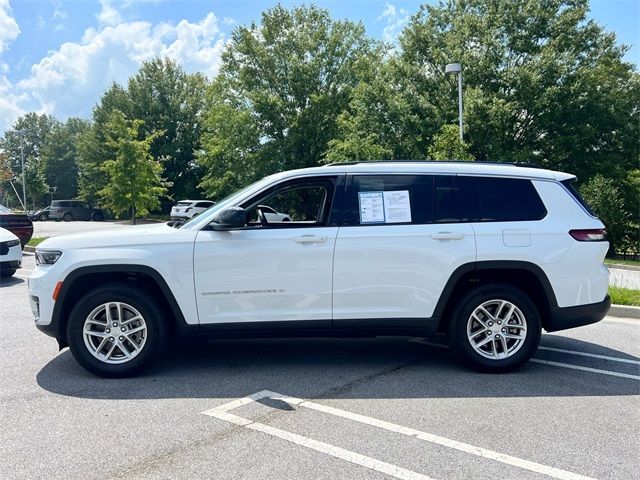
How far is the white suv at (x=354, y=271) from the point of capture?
469 cm

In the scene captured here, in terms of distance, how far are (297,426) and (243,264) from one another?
1.54 meters

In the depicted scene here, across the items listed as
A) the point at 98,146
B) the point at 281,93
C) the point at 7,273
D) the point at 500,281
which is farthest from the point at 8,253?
the point at 98,146

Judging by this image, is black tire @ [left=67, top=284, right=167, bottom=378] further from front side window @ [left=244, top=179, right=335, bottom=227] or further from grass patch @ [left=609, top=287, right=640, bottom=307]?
grass patch @ [left=609, top=287, right=640, bottom=307]

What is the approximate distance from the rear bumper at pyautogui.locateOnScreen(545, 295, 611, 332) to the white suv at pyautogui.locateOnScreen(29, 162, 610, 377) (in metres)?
0.01

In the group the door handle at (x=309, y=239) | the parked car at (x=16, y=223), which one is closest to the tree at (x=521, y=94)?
the parked car at (x=16, y=223)

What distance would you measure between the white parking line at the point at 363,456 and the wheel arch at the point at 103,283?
1069mm

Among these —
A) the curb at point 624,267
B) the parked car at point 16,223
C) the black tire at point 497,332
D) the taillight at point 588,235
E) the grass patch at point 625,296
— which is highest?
the parked car at point 16,223

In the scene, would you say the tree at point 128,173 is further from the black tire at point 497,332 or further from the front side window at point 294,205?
the black tire at point 497,332

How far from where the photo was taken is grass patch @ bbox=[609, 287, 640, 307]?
7531 mm

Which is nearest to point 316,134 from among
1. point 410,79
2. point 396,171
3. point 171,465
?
point 410,79

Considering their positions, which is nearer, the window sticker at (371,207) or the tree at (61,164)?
the window sticker at (371,207)

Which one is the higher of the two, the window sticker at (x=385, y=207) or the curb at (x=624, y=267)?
the window sticker at (x=385, y=207)

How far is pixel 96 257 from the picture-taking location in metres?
4.66

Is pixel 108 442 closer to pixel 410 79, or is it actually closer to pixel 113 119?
pixel 410 79
